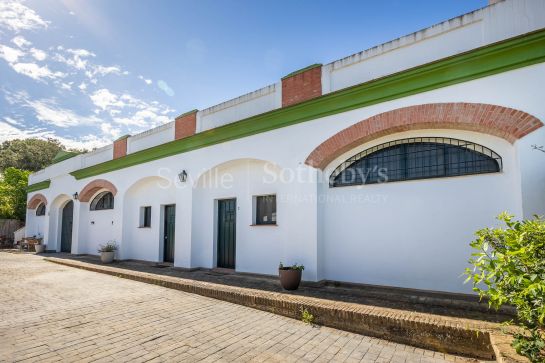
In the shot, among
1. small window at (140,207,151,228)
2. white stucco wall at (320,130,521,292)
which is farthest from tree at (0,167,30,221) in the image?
white stucco wall at (320,130,521,292)

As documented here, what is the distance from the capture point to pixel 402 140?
665cm

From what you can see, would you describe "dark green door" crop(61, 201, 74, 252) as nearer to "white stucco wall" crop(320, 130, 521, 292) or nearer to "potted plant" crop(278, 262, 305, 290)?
"potted plant" crop(278, 262, 305, 290)

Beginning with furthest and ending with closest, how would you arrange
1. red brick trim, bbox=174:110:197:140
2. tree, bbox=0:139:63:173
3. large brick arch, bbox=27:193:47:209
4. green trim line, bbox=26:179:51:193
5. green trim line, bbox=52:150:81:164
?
tree, bbox=0:139:63:173 → large brick arch, bbox=27:193:47:209 → green trim line, bbox=26:179:51:193 → green trim line, bbox=52:150:81:164 → red brick trim, bbox=174:110:197:140

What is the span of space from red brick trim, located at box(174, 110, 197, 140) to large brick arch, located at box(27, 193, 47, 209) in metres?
12.9

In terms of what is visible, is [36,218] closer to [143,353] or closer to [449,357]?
[143,353]

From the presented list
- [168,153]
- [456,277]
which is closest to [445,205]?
[456,277]

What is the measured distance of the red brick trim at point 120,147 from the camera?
43.7 feet

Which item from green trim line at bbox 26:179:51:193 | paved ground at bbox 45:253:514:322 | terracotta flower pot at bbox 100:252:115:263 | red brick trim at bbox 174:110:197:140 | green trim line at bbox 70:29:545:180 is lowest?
terracotta flower pot at bbox 100:252:115:263

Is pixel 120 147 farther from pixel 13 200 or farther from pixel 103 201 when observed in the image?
pixel 13 200

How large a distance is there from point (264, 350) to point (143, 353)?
60.8 inches

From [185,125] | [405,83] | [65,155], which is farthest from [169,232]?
[65,155]

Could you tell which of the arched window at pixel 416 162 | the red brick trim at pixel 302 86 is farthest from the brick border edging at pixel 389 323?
the red brick trim at pixel 302 86

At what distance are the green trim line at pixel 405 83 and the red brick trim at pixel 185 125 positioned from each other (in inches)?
37.0

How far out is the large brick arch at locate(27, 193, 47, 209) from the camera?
18.7 metres
